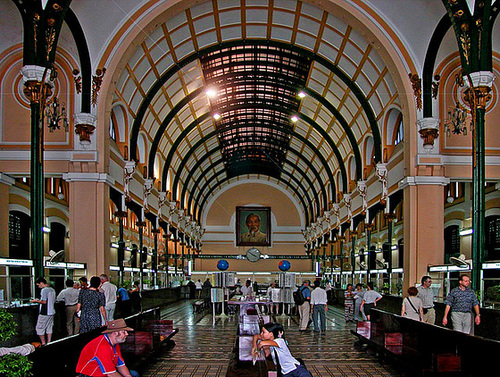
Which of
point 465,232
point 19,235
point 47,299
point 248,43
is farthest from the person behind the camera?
point 248,43

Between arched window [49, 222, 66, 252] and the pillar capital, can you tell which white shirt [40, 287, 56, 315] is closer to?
the pillar capital

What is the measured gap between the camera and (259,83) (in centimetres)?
3073

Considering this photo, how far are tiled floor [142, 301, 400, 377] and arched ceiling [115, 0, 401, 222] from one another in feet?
28.9

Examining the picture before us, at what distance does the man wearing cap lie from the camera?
586 centimetres

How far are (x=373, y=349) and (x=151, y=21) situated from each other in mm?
11758

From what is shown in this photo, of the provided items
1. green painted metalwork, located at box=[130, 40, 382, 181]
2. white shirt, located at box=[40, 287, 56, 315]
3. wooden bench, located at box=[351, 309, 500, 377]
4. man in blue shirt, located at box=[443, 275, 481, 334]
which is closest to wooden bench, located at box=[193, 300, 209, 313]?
green painted metalwork, located at box=[130, 40, 382, 181]

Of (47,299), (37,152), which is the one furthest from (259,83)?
(47,299)

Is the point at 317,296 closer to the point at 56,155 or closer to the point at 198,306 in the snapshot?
the point at 56,155

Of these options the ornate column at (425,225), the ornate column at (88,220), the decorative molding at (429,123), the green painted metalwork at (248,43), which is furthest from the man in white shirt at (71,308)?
the decorative molding at (429,123)

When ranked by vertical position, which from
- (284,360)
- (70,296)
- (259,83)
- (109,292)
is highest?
(259,83)

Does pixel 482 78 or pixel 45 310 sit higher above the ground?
pixel 482 78

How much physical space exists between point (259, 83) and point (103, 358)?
85.1ft

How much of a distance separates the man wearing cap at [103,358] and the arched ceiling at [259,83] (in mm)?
14563

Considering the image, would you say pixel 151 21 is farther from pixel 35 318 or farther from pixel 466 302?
pixel 466 302
